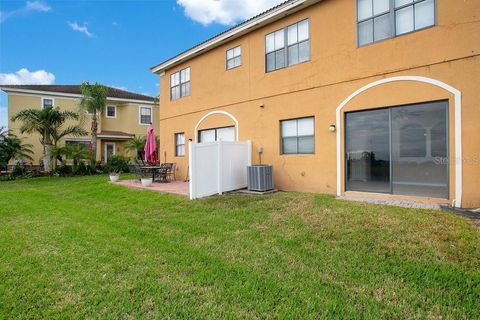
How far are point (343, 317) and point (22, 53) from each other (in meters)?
Answer: 28.1

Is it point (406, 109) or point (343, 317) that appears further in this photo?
point (406, 109)

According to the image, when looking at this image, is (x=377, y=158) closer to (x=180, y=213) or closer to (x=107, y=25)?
(x=180, y=213)

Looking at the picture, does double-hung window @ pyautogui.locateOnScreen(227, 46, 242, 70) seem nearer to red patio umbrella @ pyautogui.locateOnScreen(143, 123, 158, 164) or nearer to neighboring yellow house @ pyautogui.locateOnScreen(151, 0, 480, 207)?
neighboring yellow house @ pyautogui.locateOnScreen(151, 0, 480, 207)

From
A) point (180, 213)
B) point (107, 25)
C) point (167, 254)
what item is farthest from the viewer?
point (107, 25)

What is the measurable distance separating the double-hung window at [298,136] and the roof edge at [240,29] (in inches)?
148

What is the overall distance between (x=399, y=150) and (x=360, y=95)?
1.94 meters

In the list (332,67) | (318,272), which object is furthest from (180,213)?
(332,67)

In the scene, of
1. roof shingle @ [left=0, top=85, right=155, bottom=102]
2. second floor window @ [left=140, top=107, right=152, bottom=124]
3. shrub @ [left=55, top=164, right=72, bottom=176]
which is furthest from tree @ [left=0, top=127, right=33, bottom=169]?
second floor window @ [left=140, top=107, right=152, bottom=124]

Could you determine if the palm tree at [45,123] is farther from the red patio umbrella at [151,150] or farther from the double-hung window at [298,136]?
the double-hung window at [298,136]

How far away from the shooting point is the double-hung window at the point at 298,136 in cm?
952

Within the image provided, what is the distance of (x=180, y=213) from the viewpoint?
289 inches

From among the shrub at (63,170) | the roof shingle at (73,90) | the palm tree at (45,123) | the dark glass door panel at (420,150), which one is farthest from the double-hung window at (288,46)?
the roof shingle at (73,90)

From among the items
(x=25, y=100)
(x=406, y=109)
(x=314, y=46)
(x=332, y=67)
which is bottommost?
(x=406, y=109)

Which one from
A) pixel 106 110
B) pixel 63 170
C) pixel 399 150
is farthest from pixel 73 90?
pixel 399 150
